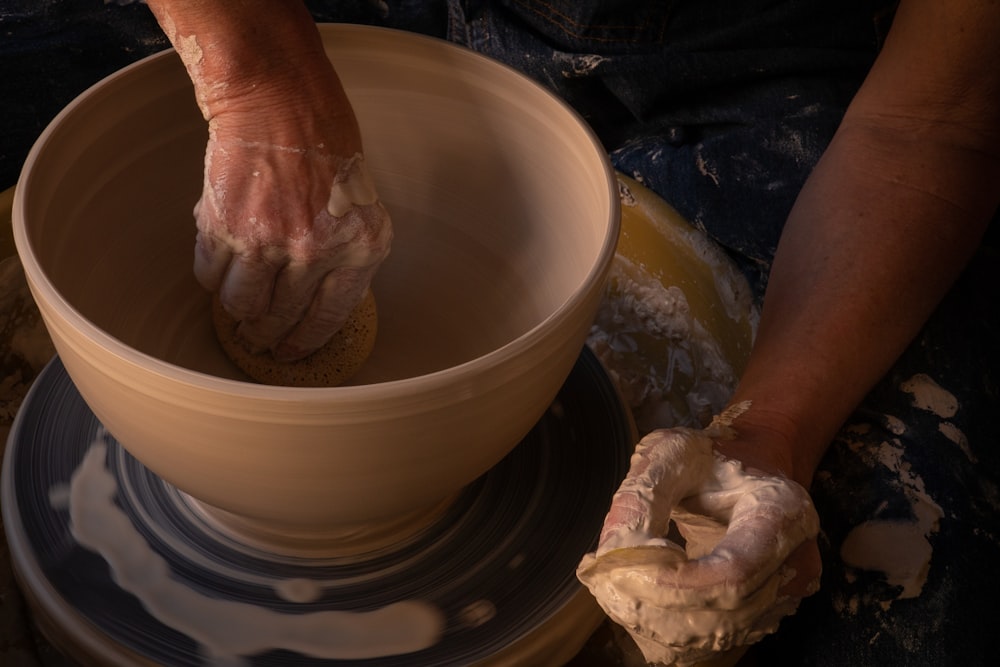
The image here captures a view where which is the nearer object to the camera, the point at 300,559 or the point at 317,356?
the point at 300,559

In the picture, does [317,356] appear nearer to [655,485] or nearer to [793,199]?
[655,485]

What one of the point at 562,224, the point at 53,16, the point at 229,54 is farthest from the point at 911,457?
the point at 53,16

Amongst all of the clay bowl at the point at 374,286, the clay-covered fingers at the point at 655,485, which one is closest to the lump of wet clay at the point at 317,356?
the clay bowl at the point at 374,286

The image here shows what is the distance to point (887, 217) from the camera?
1.17 metres

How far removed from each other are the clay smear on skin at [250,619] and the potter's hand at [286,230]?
26 centimetres

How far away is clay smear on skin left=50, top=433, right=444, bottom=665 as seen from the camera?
0.87 meters

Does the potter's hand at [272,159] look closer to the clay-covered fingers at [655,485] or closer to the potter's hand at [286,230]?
the potter's hand at [286,230]

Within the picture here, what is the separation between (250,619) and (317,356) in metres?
0.31


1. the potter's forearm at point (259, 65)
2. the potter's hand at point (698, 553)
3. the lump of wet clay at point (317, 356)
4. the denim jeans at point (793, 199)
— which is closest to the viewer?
the potter's hand at point (698, 553)

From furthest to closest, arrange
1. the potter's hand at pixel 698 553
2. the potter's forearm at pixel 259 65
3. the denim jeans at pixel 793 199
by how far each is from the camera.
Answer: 1. the denim jeans at pixel 793 199
2. the potter's forearm at pixel 259 65
3. the potter's hand at pixel 698 553

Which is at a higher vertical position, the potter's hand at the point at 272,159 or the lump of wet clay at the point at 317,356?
the potter's hand at the point at 272,159

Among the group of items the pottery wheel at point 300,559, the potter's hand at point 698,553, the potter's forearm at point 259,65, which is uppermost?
the potter's forearm at point 259,65

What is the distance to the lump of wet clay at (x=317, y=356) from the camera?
107 centimetres

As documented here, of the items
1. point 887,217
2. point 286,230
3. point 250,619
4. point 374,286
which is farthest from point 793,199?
point 250,619
